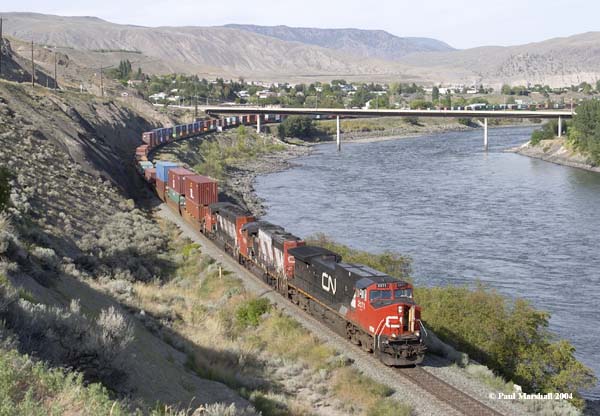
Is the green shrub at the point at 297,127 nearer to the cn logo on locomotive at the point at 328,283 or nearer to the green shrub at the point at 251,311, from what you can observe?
the green shrub at the point at 251,311

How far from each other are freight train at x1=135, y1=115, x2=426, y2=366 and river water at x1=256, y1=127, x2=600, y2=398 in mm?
11734

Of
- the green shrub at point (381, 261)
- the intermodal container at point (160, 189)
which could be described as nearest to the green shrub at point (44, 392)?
the green shrub at point (381, 261)

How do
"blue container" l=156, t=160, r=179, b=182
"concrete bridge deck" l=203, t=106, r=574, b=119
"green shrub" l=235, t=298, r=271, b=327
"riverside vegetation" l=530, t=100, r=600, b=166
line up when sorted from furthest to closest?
"concrete bridge deck" l=203, t=106, r=574, b=119
"riverside vegetation" l=530, t=100, r=600, b=166
"blue container" l=156, t=160, r=179, b=182
"green shrub" l=235, t=298, r=271, b=327

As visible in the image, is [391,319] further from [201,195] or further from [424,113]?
[424,113]

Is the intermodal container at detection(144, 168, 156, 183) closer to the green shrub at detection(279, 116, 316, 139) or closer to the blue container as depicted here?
the blue container

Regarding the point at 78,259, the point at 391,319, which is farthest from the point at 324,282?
the point at 78,259

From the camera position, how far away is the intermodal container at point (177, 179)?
57.4 meters

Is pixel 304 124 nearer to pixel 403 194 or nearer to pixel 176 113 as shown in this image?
pixel 176 113

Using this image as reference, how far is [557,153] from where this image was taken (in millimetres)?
124812

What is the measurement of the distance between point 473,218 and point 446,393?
162 feet

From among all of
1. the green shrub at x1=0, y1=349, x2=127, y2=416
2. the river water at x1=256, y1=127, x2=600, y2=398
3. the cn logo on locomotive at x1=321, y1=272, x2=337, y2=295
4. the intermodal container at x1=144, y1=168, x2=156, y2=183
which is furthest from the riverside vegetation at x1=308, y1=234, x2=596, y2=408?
the intermodal container at x1=144, y1=168, x2=156, y2=183

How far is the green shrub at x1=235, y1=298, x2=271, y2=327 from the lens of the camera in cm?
3078

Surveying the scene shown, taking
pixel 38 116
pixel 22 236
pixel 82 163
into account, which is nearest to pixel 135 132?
pixel 38 116

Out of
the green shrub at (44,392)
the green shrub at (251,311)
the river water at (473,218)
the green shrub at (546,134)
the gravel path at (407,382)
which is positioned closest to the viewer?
the green shrub at (44,392)
